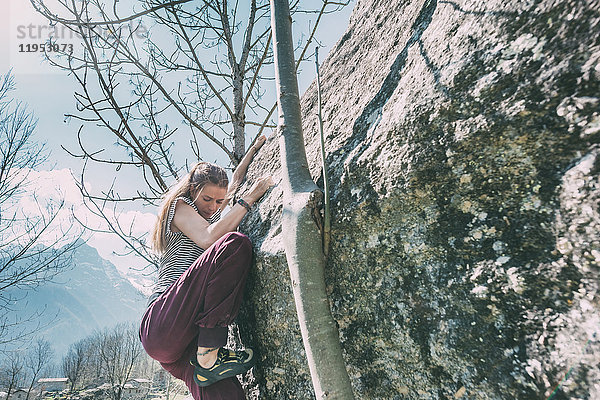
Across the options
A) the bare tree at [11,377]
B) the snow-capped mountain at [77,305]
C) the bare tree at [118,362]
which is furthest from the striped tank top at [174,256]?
the snow-capped mountain at [77,305]

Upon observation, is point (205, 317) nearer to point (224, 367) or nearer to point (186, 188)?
point (224, 367)

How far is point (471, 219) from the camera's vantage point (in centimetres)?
111

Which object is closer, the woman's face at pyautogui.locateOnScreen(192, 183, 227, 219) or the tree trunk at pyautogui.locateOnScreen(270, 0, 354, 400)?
the tree trunk at pyautogui.locateOnScreen(270, 0, 354, 400)

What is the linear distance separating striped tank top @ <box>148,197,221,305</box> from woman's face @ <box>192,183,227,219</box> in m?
0.08

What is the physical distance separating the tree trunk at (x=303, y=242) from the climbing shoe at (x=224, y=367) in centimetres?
55

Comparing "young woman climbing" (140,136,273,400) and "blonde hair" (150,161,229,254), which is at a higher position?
"blonde hair" (150,161,229,254)

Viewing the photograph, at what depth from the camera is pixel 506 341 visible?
97cm

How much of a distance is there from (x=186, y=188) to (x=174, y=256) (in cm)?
45

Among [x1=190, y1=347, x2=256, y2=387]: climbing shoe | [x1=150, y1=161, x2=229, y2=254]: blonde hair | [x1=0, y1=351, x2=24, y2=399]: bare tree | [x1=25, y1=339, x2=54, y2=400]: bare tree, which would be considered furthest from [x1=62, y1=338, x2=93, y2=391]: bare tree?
[x1=190, y1=347, x2=256, y2=387]: climbing shoe

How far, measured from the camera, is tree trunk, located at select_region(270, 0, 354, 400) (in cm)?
119

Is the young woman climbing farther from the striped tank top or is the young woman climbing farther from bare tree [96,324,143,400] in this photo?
bare tree [96,324,143,400]

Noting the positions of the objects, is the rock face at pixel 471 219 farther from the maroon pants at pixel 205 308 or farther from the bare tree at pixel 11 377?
the bare tree at pixel 11 377

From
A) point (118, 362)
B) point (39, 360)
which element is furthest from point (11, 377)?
point (118, 362)

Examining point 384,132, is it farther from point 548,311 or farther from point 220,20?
point 220,20
